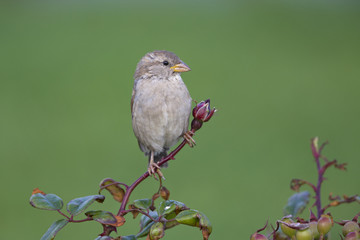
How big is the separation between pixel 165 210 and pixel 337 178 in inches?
190

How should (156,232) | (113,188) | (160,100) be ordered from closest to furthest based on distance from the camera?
(156,232)
(113,188)
(160,100)

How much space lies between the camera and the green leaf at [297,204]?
6.10 ft

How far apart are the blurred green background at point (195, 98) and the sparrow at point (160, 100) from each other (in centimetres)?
198

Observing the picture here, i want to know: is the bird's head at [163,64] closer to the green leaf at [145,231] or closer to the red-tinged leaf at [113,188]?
the red-tinged leaf at [113,188]

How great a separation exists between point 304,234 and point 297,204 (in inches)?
21.9

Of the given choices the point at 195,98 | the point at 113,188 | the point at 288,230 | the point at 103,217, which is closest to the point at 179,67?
the point at 113,188

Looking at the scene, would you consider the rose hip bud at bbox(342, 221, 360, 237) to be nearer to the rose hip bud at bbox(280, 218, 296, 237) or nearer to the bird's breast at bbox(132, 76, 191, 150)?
the rose hip bud at bbox(280, 218, 296, 237)

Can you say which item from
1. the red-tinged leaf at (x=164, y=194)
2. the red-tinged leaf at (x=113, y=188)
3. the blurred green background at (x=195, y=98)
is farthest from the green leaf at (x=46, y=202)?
the blurred green background at (x=195, y=98)

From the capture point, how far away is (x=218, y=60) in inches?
402

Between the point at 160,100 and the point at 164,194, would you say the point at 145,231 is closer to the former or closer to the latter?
the point at 164,194

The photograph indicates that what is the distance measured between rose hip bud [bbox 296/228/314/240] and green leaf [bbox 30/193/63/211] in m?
0.69

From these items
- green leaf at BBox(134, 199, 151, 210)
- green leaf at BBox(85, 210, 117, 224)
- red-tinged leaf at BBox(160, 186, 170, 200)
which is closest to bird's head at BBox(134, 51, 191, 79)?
red-tinged leaf at BBox(160, 186, 170, 200)

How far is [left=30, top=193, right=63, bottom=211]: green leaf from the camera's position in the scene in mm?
1609

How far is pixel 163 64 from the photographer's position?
10.7 feet
